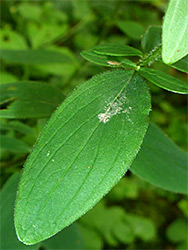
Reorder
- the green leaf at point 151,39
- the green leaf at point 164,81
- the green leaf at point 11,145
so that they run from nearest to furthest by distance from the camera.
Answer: the green leaf at point 164,81
the green leaf at point 151,39
the green leaf at point 11,145

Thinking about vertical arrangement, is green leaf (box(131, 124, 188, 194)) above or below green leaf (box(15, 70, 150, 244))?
below

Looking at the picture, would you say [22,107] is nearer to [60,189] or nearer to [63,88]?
[60,189]

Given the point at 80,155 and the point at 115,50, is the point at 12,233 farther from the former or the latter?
the point at 115,50

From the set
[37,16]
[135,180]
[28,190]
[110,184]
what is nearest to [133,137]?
[110,184]

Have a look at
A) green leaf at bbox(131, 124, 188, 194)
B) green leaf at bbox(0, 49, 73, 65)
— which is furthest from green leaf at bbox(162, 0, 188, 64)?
green leaf at bbox(0, 49, 73, 65)

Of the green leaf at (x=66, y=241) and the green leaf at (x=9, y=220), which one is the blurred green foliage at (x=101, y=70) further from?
the green leaf at (x=9, y=220)

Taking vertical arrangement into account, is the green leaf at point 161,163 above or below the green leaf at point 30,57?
above

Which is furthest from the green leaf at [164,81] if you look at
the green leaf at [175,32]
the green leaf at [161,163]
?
the green leaf at [161,163]

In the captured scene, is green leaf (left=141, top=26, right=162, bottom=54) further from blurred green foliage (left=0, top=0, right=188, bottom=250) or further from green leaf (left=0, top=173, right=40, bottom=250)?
blurred green foliage (left=0, top=0, right=188, bottom=250)
